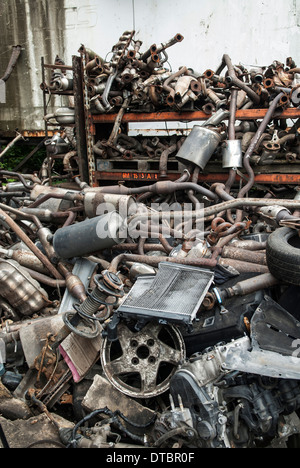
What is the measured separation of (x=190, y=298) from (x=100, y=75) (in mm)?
3294

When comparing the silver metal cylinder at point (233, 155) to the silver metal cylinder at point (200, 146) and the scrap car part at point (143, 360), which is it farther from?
the scrap car part at point (143, 360)

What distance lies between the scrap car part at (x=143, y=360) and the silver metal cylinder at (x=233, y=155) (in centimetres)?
229

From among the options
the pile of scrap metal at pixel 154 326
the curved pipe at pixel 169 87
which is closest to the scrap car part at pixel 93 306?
the pile of scrap metal at pixel 154 326

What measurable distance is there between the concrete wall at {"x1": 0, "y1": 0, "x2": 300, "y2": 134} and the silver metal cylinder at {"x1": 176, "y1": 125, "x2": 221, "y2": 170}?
3872 millimetres

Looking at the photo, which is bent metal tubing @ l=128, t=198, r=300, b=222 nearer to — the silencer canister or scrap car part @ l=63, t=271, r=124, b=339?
the silencer canister

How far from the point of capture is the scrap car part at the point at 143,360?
6.79ft

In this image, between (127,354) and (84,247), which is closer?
(127,354)

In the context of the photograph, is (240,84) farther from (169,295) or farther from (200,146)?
(169,295)

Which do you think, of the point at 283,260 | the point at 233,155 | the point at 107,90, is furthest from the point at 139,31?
the point at 283,260

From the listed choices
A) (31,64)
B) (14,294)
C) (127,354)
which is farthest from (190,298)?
(31,64)

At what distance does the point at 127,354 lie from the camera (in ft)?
7.02

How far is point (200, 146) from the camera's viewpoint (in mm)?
Result: 3979

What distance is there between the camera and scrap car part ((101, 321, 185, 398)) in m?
2.07

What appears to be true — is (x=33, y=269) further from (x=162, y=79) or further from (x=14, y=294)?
(x=162, y=79)
